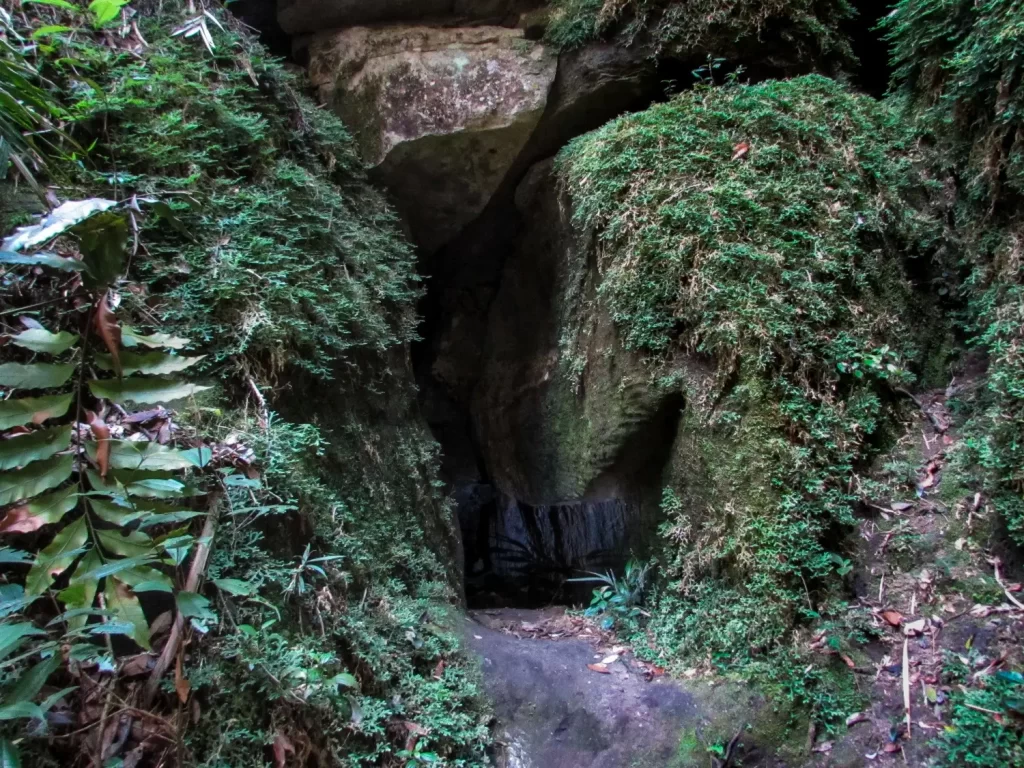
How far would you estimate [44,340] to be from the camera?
6.94ft

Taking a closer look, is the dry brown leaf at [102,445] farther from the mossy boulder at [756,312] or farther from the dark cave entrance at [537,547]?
the dark cave entrance at [537,547]

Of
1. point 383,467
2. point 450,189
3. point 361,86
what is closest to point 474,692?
point 383,467

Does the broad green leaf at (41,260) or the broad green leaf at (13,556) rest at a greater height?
the broad green leaf at (41,260)

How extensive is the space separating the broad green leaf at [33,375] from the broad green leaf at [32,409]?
2.1 inches

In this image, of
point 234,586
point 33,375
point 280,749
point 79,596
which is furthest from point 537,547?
point 33,375

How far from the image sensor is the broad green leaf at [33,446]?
6.50 ft

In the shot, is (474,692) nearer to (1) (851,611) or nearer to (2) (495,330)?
(1) (851,611)

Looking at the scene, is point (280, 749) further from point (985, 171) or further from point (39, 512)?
point (985, 171)

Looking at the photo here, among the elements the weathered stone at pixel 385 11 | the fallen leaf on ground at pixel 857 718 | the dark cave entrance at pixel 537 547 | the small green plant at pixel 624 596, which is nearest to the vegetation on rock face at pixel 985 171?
the fallen leaf on ground at pixel 857 718

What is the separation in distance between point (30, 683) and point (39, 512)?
0.54 metres

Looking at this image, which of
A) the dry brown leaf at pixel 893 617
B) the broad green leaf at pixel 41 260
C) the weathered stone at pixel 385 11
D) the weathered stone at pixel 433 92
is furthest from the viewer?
the weathered stone at pixel 385 11

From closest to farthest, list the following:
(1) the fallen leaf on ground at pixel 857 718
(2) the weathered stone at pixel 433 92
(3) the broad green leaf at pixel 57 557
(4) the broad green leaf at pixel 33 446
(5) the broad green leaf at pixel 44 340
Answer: (3) the broad green leaf at pixel 57 557
(4) the broad green leaf at pixel 33 446
(5) the broad green leaf at pixel 44 340
(1) the fallen leaf on ground at pixel 857 718
(2) the weathered stone at pixel 433 92

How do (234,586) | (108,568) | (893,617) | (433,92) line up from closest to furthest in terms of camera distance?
(108,568) < (234,586) < (893,617) < (433,92)

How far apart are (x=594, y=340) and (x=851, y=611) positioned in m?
2.19
